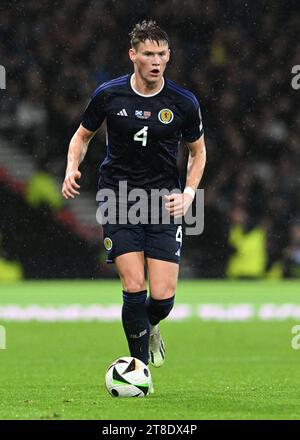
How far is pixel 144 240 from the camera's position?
7832mm

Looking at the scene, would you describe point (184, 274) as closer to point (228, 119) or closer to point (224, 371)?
point (228, 119)

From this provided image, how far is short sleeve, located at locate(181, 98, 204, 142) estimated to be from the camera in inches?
310

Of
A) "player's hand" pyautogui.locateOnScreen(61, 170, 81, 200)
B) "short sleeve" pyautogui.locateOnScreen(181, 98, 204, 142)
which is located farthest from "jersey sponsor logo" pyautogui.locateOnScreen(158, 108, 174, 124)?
"player's hand" pyautogui.locateOnScreen(61, 170, 81, 200)

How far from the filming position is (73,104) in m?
21.7

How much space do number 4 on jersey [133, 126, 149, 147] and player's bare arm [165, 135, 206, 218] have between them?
35cm

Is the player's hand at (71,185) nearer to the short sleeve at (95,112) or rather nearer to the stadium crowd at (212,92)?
the short sleeve at (95,112)

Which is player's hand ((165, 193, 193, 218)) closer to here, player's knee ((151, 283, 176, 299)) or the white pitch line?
player's knee ((151, 283, 176, 299))

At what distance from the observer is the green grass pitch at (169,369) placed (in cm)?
657

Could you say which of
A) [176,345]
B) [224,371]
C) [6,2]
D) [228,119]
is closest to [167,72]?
[228,119]

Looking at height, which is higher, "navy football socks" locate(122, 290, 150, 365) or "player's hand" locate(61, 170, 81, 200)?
"player's hand" locate(61, 170, 81, 200)

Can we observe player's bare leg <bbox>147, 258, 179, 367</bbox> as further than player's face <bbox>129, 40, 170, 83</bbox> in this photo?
Yes

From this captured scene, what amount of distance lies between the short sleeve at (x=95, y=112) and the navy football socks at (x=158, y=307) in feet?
3.99

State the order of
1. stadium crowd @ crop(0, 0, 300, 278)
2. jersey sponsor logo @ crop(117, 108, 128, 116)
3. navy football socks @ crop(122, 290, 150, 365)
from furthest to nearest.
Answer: stadium crowd @ crop(0, 0, 300, 278) < jersey sponsor logo @ crop(117, 108, 128, 116) < navy football socks @ crop(122, 290, 150, 365)
